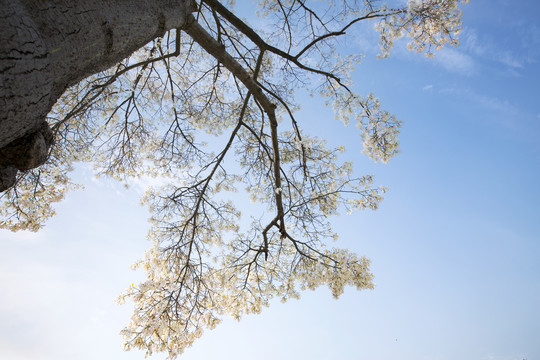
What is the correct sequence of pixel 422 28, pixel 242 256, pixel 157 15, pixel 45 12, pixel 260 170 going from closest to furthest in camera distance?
pixel 45 12, pixel 157 15, pixel 422 28, pixel 242 256, pixel 260 170

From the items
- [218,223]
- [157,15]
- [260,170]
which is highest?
[260,170]

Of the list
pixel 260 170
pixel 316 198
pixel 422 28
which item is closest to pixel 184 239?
pixel 260 170

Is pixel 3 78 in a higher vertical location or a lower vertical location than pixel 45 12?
lower

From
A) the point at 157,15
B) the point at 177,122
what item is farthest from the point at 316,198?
the point at 157,15

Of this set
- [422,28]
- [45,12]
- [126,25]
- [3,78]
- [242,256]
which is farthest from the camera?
[242,256]

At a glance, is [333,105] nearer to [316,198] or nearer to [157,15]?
[316,198]

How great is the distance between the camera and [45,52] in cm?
130

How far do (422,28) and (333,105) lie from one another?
1.99 m

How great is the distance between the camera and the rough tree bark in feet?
3.82

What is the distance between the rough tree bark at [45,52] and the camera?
116 centimetres

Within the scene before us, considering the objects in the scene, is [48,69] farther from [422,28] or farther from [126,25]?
[422,28]

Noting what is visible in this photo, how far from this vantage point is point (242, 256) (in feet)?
17.8

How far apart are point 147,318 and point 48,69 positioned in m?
4.34

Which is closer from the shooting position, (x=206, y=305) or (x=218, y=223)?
(x=206, y=305)
